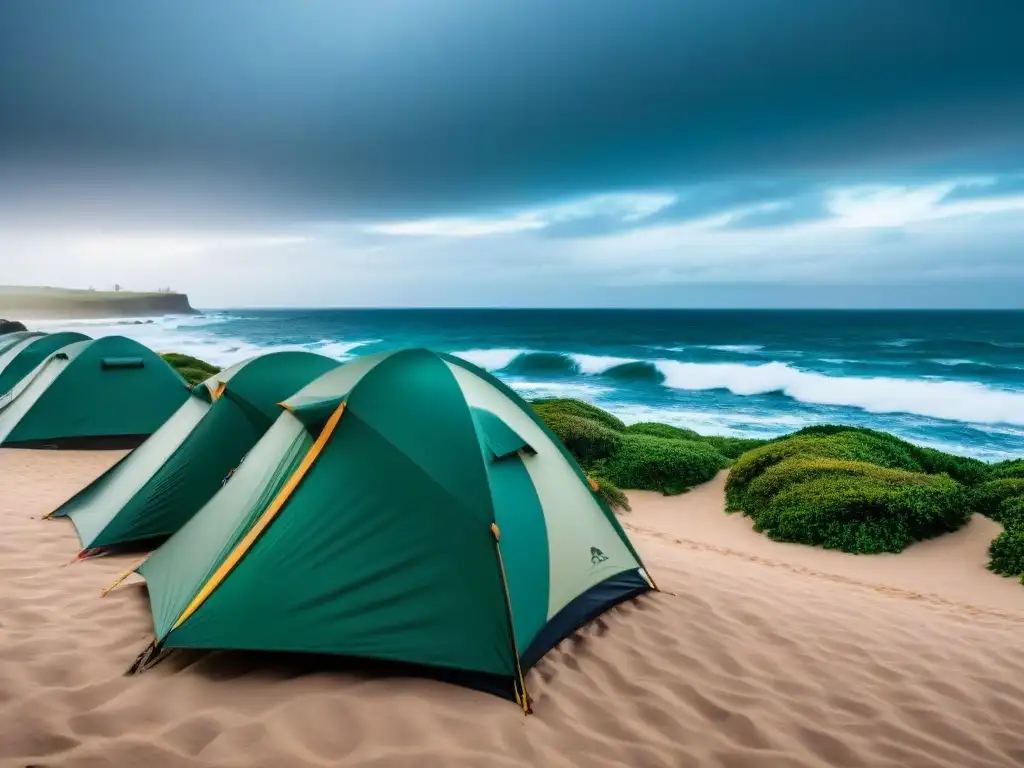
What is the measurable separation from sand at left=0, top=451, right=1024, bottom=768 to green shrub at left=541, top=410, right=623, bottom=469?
6.03 m

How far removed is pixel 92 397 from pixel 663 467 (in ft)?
34.6

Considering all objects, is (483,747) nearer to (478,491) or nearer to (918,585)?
(478,491)

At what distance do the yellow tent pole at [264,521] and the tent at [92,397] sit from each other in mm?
8829

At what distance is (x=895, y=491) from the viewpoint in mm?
8172

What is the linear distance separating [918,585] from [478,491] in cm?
571

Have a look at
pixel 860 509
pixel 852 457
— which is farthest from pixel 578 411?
Result: pixel 860 509

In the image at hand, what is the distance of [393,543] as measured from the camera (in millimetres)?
3777

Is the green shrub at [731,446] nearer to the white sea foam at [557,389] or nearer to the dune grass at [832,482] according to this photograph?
the dune grass at [832,482]

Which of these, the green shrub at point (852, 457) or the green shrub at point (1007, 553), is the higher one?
the green shrub at point (852, 457)

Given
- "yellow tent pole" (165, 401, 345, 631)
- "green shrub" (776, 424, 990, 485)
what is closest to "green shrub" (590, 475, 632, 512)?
"green shrub" (776, 424, 990, 485)

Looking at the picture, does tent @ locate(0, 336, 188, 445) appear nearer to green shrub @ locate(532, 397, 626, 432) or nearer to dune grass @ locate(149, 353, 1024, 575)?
green shrub @ locate(532, 397, 626, 432)

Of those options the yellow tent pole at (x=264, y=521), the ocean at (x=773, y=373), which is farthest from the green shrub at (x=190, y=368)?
the yellow tent pole at (x=264, y=521)

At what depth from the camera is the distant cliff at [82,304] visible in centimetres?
8900

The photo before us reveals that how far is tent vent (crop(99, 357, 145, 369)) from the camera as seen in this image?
1093cm
